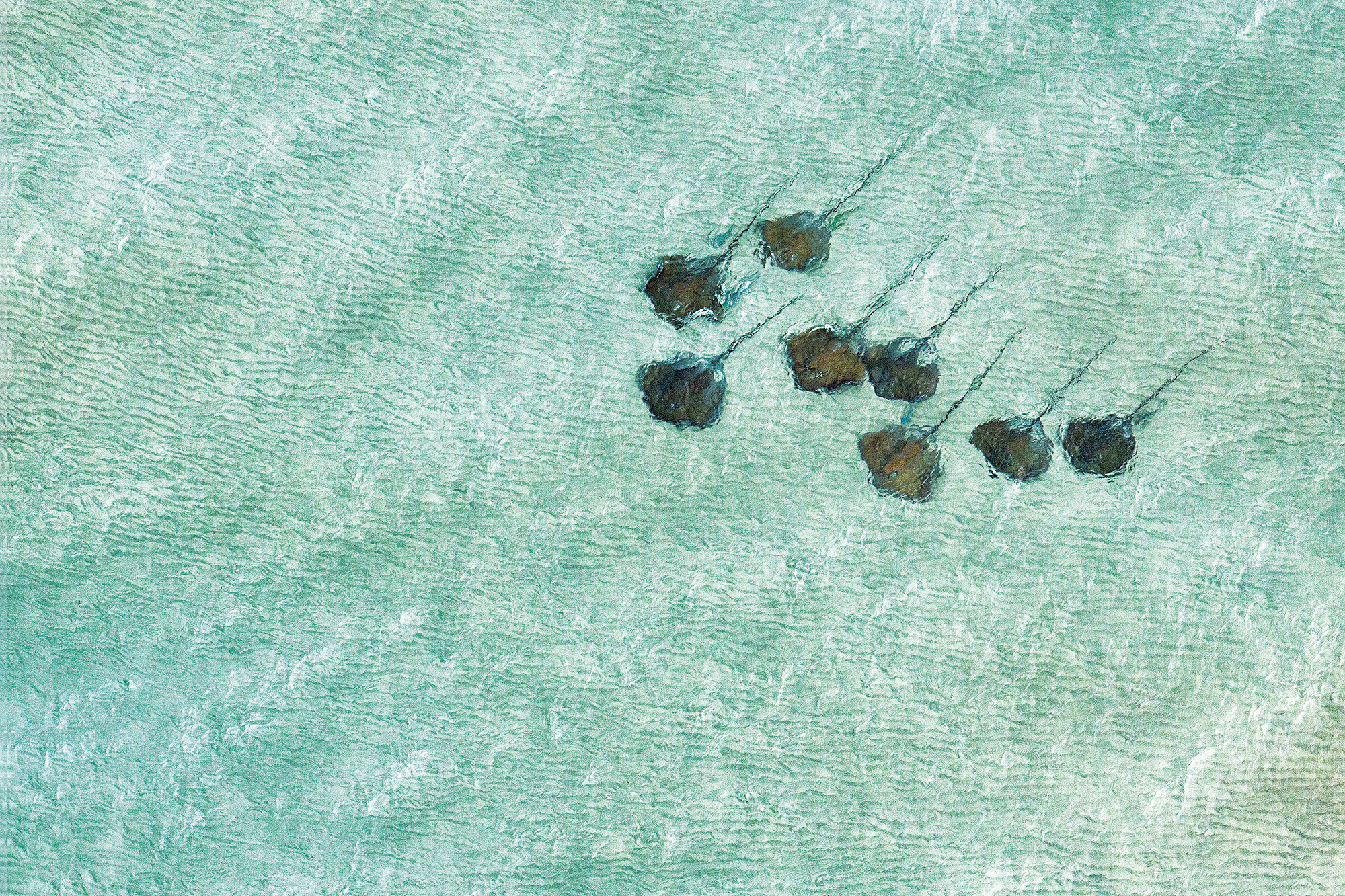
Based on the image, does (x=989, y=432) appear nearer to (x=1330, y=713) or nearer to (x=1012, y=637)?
(x=1012, y=637)

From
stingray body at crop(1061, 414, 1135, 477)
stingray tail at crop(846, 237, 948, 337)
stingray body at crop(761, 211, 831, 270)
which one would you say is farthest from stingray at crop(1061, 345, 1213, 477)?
stingray body at crop(761, 211, 831, 270)


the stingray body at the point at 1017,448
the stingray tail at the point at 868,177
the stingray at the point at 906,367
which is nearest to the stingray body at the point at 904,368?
the stingray at the point at 906,367

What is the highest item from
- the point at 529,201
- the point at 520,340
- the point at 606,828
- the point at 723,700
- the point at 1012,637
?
the point at 529,201

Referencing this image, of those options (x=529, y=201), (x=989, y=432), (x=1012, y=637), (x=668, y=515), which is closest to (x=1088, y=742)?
(x=1012, y=637)

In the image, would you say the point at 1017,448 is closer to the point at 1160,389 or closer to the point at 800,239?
the point at 1160,389

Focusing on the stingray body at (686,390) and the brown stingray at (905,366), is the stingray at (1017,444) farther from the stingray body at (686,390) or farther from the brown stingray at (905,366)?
the stingray body at (686,390)

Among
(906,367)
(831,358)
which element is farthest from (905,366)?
(831,358)

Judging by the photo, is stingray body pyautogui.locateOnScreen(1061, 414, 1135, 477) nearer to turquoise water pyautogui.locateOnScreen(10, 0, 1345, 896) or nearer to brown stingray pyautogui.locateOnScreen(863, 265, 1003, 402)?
turquoise water pyautogui.locateOnScreen(10, 0, 1345, 896)

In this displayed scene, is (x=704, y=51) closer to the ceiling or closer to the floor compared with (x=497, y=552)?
closer to the ceiling
